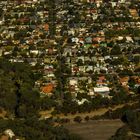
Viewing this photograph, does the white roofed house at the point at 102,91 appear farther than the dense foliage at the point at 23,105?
Yes

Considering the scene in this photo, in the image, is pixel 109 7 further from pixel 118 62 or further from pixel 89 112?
pixel 89 112

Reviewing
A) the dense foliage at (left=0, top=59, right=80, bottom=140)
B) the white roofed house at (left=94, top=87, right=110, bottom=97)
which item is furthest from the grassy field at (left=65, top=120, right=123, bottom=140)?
the white roofed house at (left=94, top=87, right=110, bottom=97)

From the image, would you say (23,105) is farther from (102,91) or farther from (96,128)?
(102,91)

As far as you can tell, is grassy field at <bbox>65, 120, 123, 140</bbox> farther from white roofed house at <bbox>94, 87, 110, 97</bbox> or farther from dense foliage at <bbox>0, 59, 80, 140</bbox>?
white roofed house at <bbox>94, 87, 110, 97</bbox>

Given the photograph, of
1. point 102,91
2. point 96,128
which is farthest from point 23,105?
point 102,91

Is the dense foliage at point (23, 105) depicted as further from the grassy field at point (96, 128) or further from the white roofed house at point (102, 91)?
the white roofed house at point (102, 91)

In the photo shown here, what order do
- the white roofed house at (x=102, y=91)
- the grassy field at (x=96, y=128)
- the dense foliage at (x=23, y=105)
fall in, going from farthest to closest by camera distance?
1. the white roofed house at (x=102, y=91)
2. the grassy field at (x=96, y=128)
3. the dense foliage at (x=23, y=105)

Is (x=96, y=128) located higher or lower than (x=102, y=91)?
lower

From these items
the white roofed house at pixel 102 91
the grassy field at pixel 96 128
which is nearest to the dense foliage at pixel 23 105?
the grassy field at pixel 96 128

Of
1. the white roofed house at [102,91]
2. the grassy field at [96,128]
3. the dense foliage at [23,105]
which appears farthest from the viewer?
the white roofed house at [102,91]
